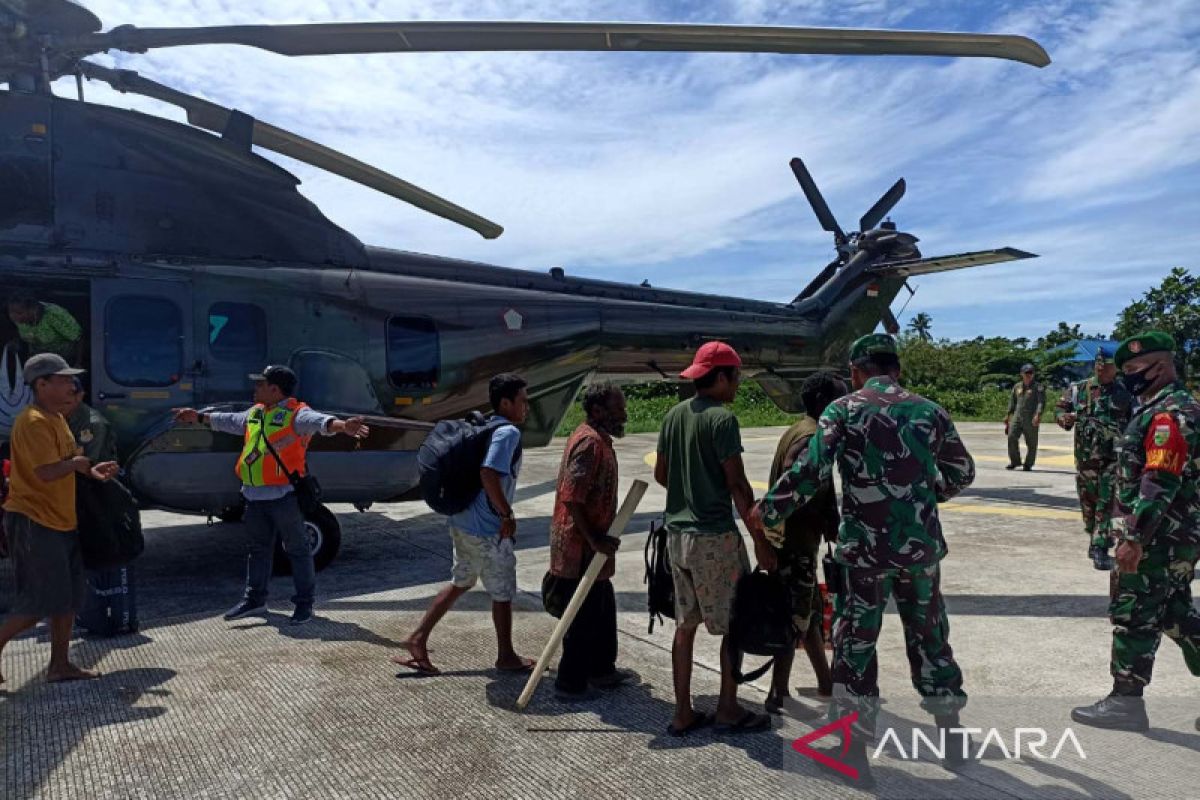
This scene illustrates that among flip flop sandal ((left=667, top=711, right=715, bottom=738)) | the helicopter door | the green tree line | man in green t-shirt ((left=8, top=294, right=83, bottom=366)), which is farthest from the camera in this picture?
the green tree line

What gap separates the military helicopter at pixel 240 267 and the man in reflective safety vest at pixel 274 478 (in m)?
1.25

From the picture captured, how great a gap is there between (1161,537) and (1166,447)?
1.30 feet

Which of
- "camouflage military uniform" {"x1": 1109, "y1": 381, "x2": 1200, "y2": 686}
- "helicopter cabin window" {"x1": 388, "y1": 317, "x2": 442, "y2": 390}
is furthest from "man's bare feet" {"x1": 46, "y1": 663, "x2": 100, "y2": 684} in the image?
"camouflage military uniform" {"x1": 1109, "y1": 381, "x2": 1200, "y2": 686}

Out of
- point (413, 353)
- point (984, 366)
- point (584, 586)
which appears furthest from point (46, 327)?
point (984, 366)

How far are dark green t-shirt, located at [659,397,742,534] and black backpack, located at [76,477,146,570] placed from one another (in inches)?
119

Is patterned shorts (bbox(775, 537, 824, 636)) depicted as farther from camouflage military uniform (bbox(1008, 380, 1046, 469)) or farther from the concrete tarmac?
camouflage military uniform (bbox(1008, 380, 1046, 469))

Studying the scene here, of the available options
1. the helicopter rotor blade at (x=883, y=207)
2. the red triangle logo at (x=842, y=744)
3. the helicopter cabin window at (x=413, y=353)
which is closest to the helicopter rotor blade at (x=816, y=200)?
the helicopter rotor blade at (x=883, y=207)

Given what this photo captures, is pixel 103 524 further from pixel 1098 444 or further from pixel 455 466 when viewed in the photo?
pixel 1098 444

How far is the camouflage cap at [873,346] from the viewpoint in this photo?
3.30m

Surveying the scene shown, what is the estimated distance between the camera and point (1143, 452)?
3.51 meters

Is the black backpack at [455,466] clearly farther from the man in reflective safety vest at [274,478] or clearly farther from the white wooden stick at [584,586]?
the man in reflective safety vest at [274,478]

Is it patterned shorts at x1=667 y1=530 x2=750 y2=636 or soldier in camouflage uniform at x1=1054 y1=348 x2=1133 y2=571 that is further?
soldier in camouflage uniform at x1=1054 y1=348 x2=1133 y2=571

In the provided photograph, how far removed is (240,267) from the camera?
22.8 ft

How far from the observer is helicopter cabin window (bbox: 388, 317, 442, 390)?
7.52 meters
